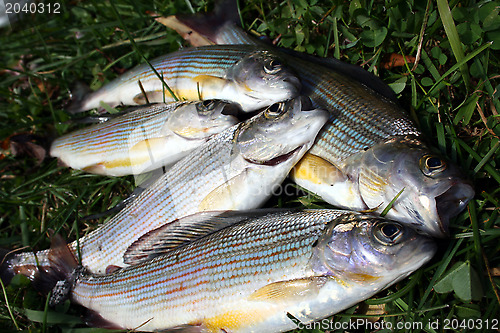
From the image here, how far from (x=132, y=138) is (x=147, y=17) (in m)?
1.68

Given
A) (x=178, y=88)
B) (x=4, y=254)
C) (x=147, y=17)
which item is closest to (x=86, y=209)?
(x=4, y=254)

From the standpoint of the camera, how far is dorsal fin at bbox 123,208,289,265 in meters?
2.88

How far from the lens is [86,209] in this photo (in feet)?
13.5

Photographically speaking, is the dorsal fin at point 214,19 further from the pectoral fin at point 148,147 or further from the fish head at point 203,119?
the pectoral fin at point 148,147

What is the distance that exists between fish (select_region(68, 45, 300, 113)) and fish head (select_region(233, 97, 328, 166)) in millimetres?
309

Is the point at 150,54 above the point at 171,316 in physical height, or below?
above

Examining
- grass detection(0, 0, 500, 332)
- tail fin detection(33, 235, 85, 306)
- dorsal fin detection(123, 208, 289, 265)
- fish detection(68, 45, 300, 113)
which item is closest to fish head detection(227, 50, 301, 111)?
fish detection(68, 45, 300, 113)

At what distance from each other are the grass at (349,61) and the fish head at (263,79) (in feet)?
2.18

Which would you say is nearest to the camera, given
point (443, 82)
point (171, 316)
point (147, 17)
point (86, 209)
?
point (171, 316)

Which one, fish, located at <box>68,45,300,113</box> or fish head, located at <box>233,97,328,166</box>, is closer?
fish head, located at <box>233,97,328,166</box>

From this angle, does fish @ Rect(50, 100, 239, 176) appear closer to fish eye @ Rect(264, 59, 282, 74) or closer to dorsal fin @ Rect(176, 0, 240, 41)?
fish eye @ Rect(264, 59, 282, 74)

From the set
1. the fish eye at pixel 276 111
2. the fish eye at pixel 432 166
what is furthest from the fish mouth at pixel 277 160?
the fish eye at pixel 432 166

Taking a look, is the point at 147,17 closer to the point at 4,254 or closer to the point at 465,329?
the point at 4,254

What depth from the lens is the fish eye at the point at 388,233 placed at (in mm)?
2166
